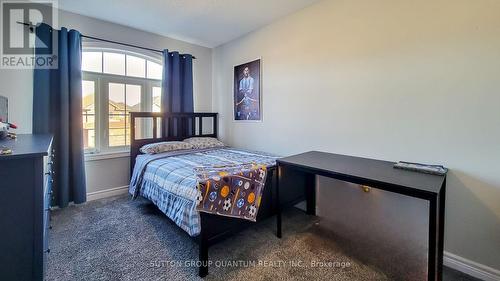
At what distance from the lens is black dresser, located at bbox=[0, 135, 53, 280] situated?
1087mm

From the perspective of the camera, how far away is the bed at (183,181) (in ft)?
5.48

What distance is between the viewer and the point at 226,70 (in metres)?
3.79

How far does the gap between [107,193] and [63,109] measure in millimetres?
1235

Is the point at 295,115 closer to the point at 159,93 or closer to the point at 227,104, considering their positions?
the point at 227,104

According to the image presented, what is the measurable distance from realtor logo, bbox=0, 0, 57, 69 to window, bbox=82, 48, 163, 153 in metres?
0.41

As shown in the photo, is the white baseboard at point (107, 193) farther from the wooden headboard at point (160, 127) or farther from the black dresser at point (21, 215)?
the black dresser at point (21, 215)

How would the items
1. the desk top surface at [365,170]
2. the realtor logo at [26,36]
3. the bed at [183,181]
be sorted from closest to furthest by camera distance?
the desk top surface at [365,170] → the bed at [183,181] → the realtor logo at [26,36]

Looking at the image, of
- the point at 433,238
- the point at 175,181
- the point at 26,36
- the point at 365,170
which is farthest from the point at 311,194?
the point at 26,36

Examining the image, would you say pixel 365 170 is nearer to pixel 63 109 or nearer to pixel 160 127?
pixel 160 127

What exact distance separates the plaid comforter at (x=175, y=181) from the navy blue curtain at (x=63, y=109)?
0.74 meters

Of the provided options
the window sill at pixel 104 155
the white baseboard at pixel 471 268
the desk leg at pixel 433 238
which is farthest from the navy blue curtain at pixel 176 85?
the white baseboard at pixel 471 268

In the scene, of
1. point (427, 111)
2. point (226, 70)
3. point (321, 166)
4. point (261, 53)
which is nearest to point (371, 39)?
point (427, 111)

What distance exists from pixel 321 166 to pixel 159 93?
2856 millimetres

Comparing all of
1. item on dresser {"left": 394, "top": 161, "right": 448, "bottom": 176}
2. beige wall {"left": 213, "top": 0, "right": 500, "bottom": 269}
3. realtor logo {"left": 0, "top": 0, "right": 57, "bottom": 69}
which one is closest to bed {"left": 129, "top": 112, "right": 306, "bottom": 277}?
beige wall {"left": 213, "top": 0, "right": 500, "bottom": 269}
